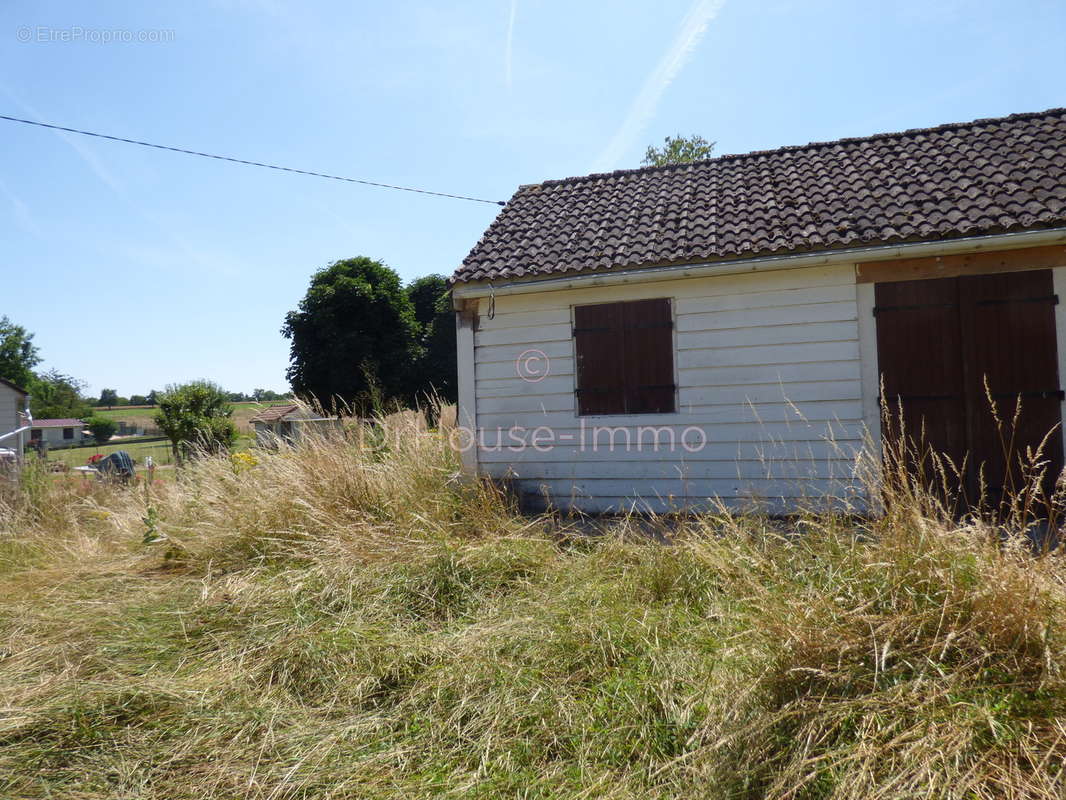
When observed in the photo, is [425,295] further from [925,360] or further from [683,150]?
[925,360]

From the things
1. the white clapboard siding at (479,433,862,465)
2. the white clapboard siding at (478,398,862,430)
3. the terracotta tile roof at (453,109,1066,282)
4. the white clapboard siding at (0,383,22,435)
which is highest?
the terracotta tile roof at (453,109,1066,282)

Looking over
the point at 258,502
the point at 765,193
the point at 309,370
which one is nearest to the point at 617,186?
the point at 765,193

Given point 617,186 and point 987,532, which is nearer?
point 987,532

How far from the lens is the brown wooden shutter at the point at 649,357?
6.74m

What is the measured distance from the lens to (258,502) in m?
5.43

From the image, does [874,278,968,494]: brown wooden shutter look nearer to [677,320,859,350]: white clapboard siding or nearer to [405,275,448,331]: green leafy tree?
[677,320,859,350]: white clapboard siding

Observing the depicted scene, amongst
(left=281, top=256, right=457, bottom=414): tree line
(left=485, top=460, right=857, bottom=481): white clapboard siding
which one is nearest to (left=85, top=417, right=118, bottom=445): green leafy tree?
(left=281, top=256, right=457, bottom=414): tree line

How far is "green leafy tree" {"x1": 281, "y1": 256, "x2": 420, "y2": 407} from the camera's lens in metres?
23.3

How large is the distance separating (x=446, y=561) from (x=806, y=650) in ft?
8.23

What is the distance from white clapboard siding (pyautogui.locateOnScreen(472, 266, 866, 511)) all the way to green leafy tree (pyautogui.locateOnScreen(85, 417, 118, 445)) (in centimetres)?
5082

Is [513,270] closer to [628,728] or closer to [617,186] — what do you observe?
[617,186]

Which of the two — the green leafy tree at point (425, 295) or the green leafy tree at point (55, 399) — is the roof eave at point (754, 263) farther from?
the green leafy tree at point (55, 399)

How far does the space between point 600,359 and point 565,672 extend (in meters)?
4.22

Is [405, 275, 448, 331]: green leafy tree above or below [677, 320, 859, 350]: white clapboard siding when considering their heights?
above
